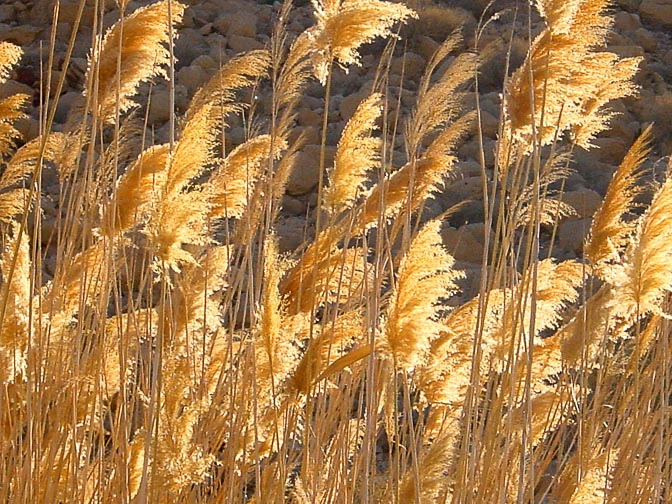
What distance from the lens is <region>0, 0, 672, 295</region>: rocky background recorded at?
10836 millimetres

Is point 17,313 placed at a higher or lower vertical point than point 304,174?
lower

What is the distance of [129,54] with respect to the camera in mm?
1867

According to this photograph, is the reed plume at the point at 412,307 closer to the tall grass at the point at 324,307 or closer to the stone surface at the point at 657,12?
the tall grass at the point at 324,307

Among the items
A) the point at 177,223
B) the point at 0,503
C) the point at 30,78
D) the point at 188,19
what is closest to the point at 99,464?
the point at 0,503

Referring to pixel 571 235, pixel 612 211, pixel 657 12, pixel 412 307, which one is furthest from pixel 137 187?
pixel 657 12

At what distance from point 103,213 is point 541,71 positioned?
0.83 meters

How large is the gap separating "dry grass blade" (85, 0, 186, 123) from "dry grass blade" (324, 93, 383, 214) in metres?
0.41

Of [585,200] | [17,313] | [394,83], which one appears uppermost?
[394,83]

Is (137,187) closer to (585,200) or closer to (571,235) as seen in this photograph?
(571,235)

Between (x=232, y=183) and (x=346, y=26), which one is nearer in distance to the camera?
(x=346, y=26)

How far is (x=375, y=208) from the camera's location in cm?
233

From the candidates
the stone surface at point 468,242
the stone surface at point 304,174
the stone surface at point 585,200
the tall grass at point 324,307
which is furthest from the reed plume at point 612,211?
the stone surface at point 304,174

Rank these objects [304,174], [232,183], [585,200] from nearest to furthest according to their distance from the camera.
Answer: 1. [232,183]
2. [585,200]
3. [304,174]

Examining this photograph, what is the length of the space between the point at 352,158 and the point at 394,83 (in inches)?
479
